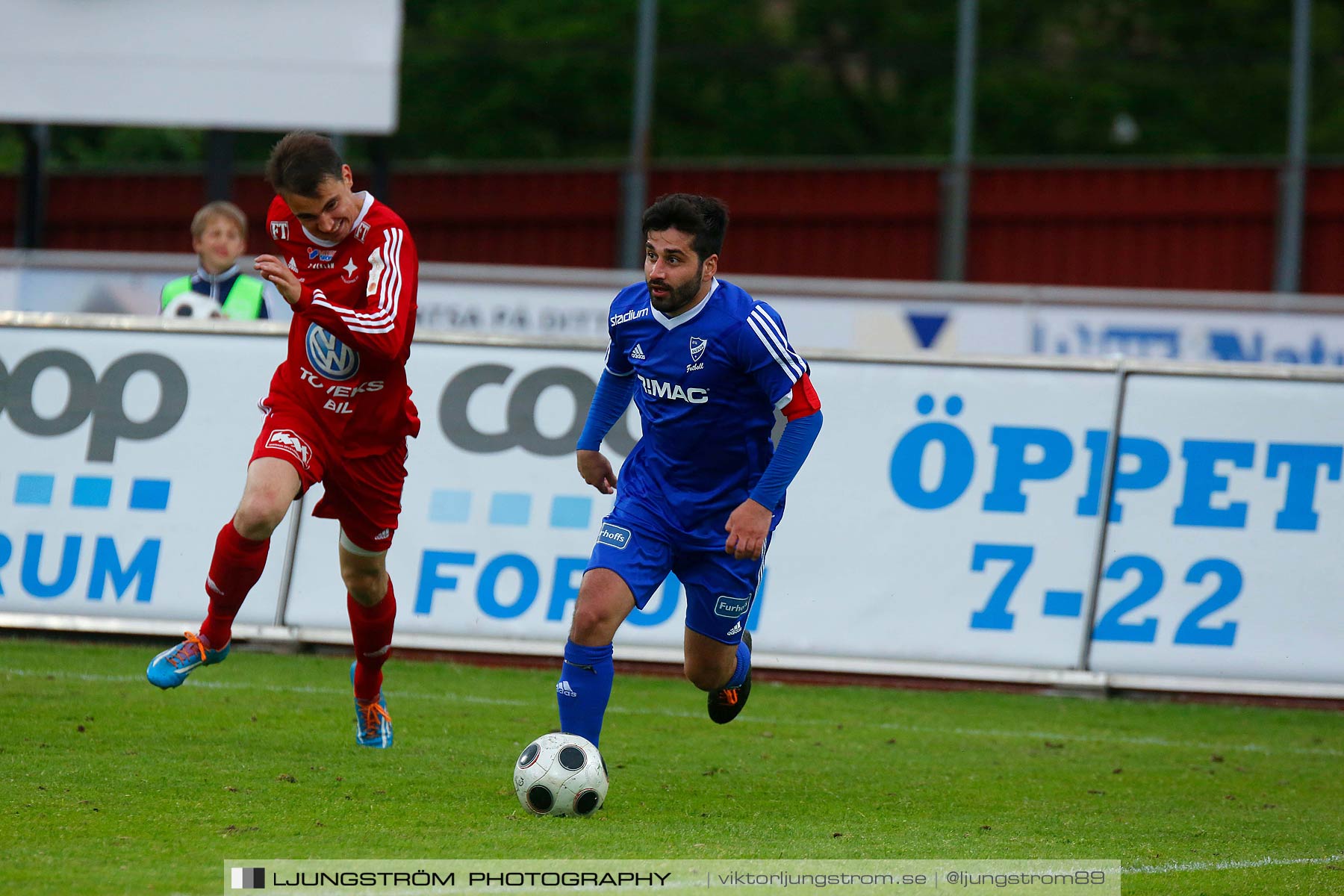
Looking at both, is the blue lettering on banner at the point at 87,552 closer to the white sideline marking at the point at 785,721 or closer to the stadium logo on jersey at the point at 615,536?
the white sideline marking at the point at 785,721

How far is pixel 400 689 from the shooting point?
27.3 feet

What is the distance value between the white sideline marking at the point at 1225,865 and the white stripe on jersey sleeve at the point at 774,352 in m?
1.98

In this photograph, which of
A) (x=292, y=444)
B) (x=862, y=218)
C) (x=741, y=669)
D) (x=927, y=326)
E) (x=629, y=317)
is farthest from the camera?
(x=862, y=218)

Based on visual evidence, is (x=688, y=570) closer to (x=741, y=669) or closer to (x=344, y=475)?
(x=741, y=669)

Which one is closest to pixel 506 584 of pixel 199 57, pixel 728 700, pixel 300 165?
pixel 728 700

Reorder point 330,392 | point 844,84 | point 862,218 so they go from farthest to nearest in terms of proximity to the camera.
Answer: point 844,84, point 862,218, point 330,392

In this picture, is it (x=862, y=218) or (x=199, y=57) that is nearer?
(x=199, y=57)

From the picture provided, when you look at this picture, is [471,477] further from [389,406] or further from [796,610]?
[389,406]

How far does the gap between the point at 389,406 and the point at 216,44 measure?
12.1m


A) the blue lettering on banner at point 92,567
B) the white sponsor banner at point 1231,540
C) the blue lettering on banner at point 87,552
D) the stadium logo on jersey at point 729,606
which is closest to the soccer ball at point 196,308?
the blue lettering on banner at point 87,552

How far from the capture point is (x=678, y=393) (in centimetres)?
595

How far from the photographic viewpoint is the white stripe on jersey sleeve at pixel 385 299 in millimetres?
5902

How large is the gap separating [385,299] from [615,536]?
121cm

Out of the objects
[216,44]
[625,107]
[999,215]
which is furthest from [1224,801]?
[625,107]
